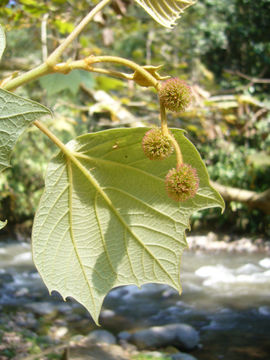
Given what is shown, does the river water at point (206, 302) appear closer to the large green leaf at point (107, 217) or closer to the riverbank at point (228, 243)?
the riverbank at point (228, 243)

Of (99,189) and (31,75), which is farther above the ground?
(31,75)

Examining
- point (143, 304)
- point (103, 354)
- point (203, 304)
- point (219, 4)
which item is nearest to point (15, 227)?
point (143, 304)

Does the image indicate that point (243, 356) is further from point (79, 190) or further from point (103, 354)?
point (79, 190)

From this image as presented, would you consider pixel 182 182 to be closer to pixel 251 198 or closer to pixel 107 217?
pixel 107 217

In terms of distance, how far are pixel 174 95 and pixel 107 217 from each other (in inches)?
7.9

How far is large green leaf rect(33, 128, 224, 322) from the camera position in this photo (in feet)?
1.75

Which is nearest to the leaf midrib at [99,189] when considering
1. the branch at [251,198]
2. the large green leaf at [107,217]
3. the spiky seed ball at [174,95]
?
the large green leaf at [107,217]

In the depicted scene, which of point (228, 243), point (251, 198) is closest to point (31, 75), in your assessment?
point (251, 198)

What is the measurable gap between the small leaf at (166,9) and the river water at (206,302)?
322 centimetres

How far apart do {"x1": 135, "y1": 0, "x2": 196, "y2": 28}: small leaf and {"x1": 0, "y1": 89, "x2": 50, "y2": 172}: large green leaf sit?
0.17 meters

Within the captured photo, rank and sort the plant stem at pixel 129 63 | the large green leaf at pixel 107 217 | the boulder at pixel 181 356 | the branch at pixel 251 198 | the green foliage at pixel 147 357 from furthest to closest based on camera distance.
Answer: the boulder at pixel 181 356 → the green foliage at pixel 147 357 → the branch at pixel 251 198 → the large green leaf at pixel 107 217 → the plant stem at pixel 129 63

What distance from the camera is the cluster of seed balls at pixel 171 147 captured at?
448mm

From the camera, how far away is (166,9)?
1.58 ft

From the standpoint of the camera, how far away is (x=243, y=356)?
10.6ft
